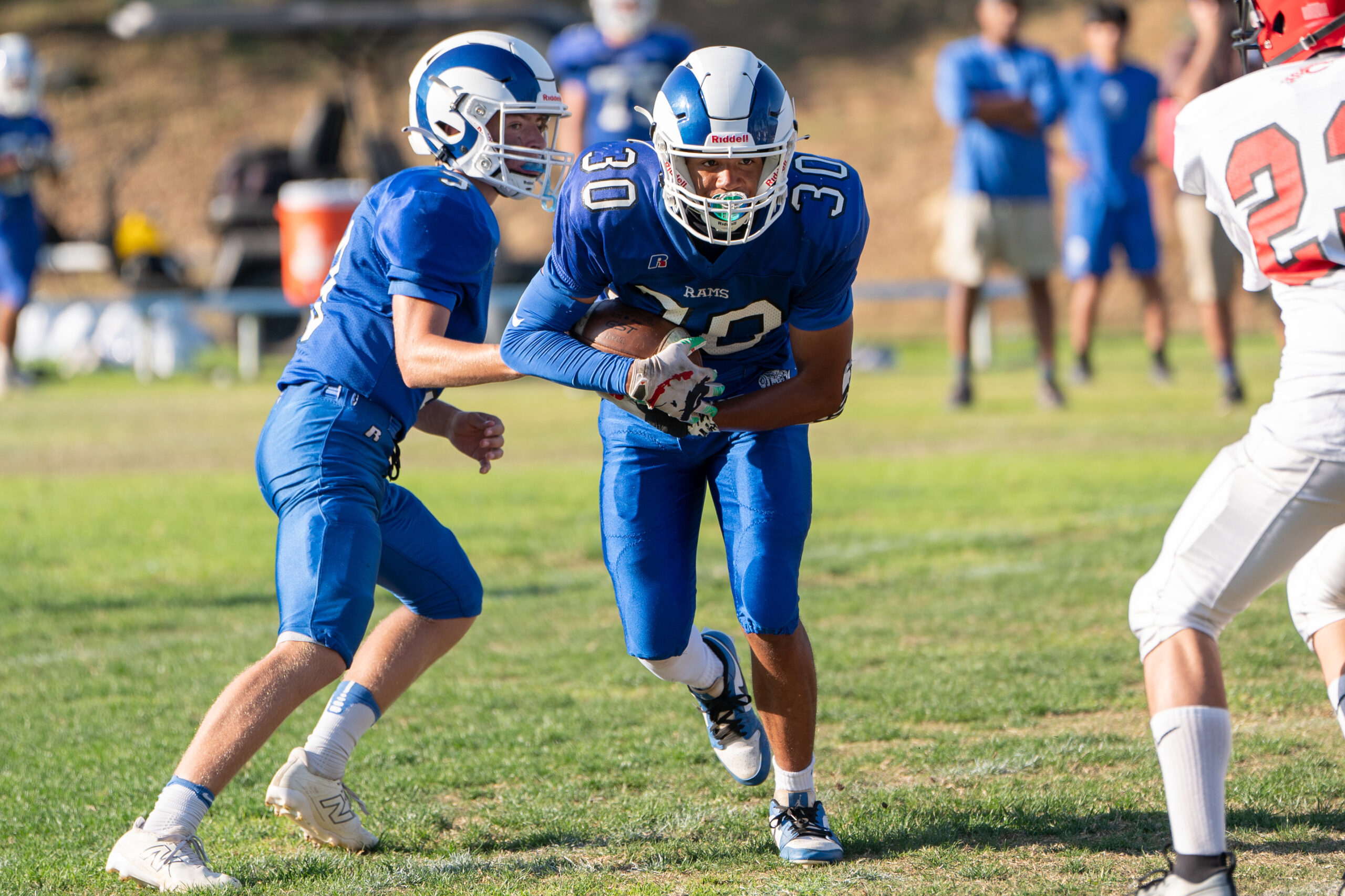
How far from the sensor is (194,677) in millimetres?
4914

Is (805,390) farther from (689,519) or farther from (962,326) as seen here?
(962,326)

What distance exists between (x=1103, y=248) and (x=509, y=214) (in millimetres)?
15509

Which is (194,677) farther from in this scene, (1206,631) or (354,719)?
(1206,631)

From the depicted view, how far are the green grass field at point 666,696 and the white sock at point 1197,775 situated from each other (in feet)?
1.58

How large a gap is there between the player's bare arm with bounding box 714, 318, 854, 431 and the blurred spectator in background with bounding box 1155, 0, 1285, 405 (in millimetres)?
6224

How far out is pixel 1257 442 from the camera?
104 inches

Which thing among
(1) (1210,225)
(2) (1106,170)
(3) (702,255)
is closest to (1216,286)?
(1) (1210,225)

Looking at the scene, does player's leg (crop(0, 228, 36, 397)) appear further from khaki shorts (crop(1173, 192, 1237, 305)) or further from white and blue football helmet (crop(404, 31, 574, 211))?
white and blue football helmet (crop(404, 31, 574, 211))

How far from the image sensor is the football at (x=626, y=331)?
339 cm

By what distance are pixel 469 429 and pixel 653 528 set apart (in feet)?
1.83

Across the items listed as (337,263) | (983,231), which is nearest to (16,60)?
(983,231)

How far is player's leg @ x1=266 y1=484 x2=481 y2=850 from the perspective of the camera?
3410 millimetres

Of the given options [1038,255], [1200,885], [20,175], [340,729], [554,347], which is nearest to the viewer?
[1200,885]

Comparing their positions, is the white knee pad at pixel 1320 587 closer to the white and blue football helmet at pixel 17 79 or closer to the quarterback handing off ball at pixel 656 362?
the quarterback handing off ball at pixel 656 362
